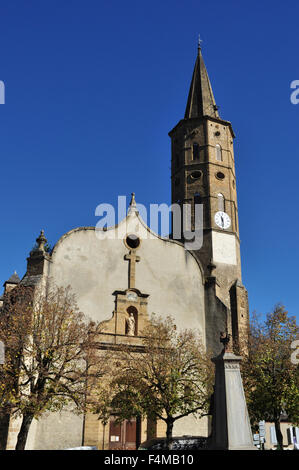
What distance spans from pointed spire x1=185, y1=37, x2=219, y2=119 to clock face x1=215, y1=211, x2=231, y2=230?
7.78m

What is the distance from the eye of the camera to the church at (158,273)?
22.6 m

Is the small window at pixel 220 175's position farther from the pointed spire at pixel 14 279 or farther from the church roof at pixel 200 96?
the pointed spire at pixel 14 279

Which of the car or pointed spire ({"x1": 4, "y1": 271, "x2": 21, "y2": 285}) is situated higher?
pointed spire ({"x1": 4, "y1": 271, "x2": 21, "y2": 285})

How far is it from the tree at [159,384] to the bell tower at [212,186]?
16.8ft

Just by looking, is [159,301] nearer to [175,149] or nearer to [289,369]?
[289,369]

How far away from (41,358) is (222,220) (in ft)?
51.7

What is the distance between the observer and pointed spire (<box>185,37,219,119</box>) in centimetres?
3377

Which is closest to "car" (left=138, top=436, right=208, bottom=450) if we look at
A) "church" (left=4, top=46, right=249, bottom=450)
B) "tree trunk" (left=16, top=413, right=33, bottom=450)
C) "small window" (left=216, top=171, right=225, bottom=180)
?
"church" (left=4, top=46, right=249, bottom=450)

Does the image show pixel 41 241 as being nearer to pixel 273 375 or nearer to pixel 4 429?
pixel 4 429

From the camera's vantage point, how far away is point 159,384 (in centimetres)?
2030

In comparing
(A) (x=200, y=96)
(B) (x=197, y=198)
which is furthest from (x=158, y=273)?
(A) (x=200, y=96)

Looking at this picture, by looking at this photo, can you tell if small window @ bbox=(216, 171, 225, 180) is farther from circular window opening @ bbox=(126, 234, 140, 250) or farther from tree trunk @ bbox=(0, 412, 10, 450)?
tree trunk @ bbox=(0, 412, 10, 450)

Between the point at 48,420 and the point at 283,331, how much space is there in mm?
11847

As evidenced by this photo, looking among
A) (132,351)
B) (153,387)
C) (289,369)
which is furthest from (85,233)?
(289,369)
